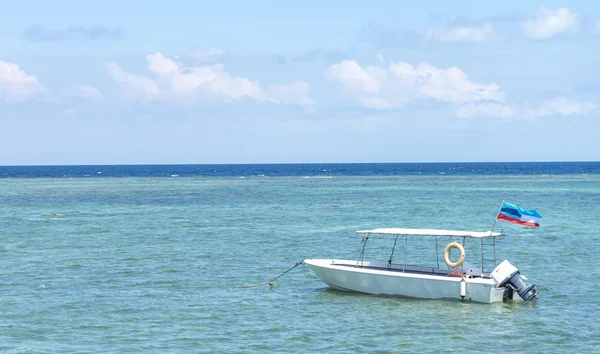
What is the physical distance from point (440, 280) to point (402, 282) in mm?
1693

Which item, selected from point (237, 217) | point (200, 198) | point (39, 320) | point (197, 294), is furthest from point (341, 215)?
point (39, 320)

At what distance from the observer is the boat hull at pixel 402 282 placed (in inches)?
1255

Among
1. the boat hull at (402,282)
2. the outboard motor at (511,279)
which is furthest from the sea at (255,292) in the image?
the outboard motor at (511,279)

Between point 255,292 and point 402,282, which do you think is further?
point 255,292

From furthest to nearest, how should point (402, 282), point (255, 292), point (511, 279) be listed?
point (255, 292), point (402, 282), point (511, 279)

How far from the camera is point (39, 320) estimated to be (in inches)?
1164

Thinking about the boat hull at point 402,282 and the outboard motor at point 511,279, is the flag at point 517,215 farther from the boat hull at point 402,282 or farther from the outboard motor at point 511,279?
the boat hull at point 402,282

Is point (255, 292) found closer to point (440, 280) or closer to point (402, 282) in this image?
point (402, 282)

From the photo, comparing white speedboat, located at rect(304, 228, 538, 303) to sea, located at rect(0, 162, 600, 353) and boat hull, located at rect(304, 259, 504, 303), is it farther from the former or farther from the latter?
sea, located at rect(0, 162, 600, 353)

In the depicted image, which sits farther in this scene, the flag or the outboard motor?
the flag

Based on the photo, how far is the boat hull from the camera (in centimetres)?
3188

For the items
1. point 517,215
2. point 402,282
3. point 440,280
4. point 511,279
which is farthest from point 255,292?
point 517,215

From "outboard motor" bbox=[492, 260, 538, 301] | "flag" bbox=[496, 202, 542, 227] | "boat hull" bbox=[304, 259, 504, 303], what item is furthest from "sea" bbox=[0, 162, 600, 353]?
"flag" bbox=[496, 202, 542, 227]

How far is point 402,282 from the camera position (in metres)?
33.0
